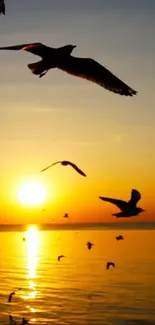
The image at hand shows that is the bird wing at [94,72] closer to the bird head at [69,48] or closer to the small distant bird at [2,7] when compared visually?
the bird head at [69,48]

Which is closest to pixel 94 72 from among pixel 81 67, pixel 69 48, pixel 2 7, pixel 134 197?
pixel 81 67

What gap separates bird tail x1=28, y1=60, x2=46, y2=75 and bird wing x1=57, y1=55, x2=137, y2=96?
2.03ft

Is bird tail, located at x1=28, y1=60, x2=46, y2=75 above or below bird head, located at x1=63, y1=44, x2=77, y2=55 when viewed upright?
below

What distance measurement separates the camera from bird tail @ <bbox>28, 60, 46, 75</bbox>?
39.0 ft

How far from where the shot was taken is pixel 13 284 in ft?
169

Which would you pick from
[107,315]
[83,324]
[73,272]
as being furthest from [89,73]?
[73,272]

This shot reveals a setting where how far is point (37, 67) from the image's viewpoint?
478 inches

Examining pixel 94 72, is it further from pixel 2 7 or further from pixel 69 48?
pixel 2 7

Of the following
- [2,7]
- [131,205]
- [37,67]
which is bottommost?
[131,205]

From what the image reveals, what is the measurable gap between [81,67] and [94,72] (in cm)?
32

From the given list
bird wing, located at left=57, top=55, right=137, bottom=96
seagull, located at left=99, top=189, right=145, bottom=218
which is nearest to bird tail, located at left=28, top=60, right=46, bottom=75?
bird wing, located at left=57, top=55, right=137, bottom=96

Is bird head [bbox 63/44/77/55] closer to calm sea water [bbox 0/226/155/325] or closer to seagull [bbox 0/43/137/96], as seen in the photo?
seagull [bbox 0/43/137/96]

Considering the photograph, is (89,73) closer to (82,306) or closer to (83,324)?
(83,324)

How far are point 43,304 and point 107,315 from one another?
21.6ft
